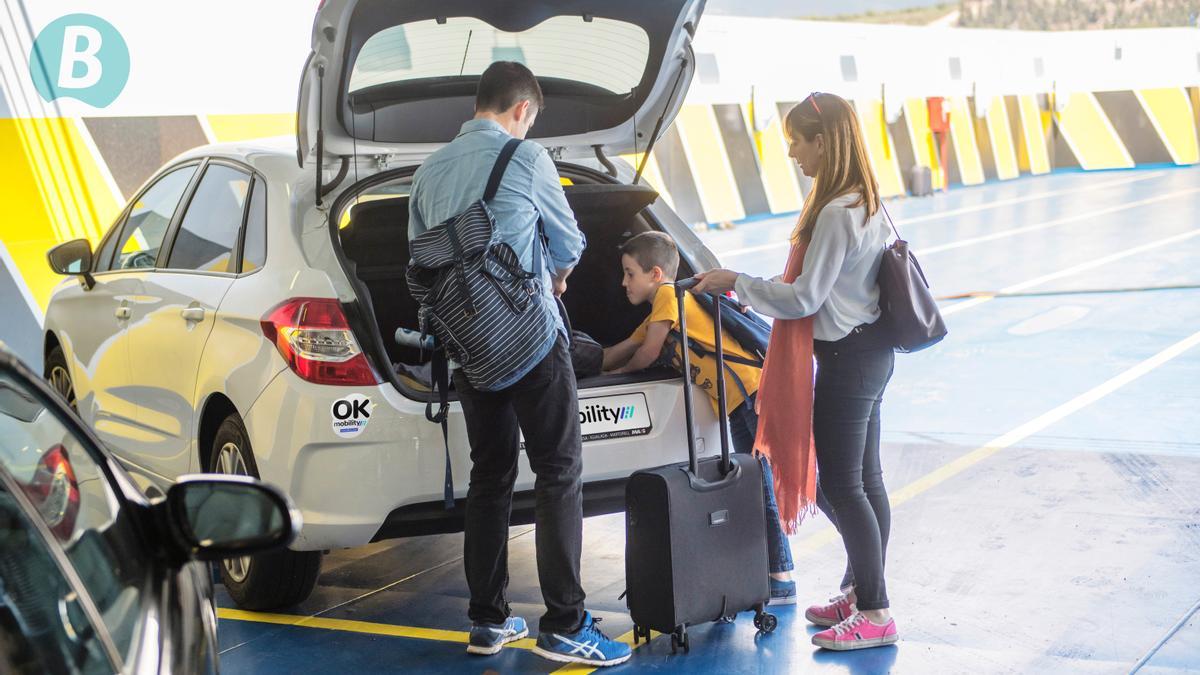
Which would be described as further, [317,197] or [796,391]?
[317,197]

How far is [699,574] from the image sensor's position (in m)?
3.76

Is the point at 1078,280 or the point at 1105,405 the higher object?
the point at 1105,405

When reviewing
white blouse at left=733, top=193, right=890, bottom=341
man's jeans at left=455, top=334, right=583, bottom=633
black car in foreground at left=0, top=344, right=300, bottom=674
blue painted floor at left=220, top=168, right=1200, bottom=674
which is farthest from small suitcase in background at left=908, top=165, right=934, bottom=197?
black car in foreground at left=0, top=344, right=300, bottom=674

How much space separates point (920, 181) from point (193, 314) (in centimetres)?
1938

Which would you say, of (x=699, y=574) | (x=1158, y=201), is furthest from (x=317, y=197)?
(x=1158, y=201)

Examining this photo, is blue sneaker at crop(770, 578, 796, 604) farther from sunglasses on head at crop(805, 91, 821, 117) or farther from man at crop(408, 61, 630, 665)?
sunglasses on head at crop(805, 91, 821, 117)

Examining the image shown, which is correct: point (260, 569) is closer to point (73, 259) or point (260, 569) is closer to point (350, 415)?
point (350, 415)

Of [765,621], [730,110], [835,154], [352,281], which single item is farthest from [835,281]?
[730,110]

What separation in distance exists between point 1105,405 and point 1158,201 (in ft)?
45.7

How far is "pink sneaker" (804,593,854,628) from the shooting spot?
398 cm

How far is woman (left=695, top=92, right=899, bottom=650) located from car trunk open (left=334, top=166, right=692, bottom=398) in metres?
0.87

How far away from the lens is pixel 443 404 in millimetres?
3781

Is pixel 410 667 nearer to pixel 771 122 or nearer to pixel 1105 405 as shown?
pixel 1105 405

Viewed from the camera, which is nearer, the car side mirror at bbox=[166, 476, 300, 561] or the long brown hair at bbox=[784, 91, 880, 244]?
the car side mirror at bbox=[166, 476, 300, 561]
